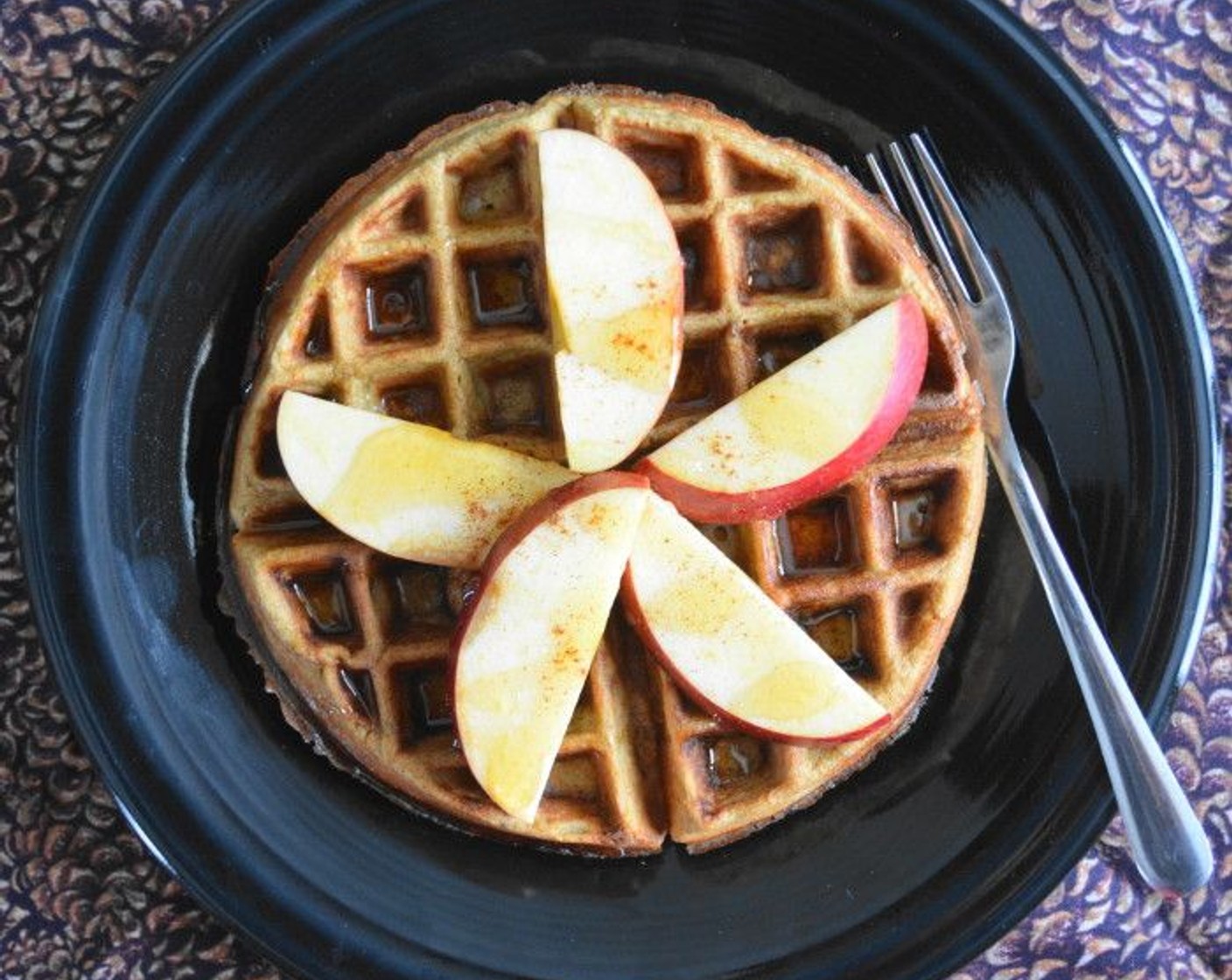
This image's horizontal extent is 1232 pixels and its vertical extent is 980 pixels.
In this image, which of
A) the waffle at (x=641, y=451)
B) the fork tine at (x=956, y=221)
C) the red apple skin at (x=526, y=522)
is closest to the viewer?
the red apple skin at (x=526, y=522)

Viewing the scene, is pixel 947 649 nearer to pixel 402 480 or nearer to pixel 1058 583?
pixel 1058 583

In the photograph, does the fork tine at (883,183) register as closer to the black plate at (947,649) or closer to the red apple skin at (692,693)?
the black plate at (947,649)

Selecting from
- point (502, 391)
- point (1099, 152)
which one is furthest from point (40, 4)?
point (1099, 152)

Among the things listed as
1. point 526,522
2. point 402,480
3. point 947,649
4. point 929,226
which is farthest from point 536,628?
point 929,226

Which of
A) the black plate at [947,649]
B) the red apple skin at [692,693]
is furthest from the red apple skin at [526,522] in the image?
the black plate at [947,649]

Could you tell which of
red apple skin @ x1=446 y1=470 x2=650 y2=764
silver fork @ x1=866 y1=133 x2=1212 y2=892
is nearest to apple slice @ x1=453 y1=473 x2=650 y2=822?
red apple skin @ x1=446 y1=470 x2=650 y2=764
